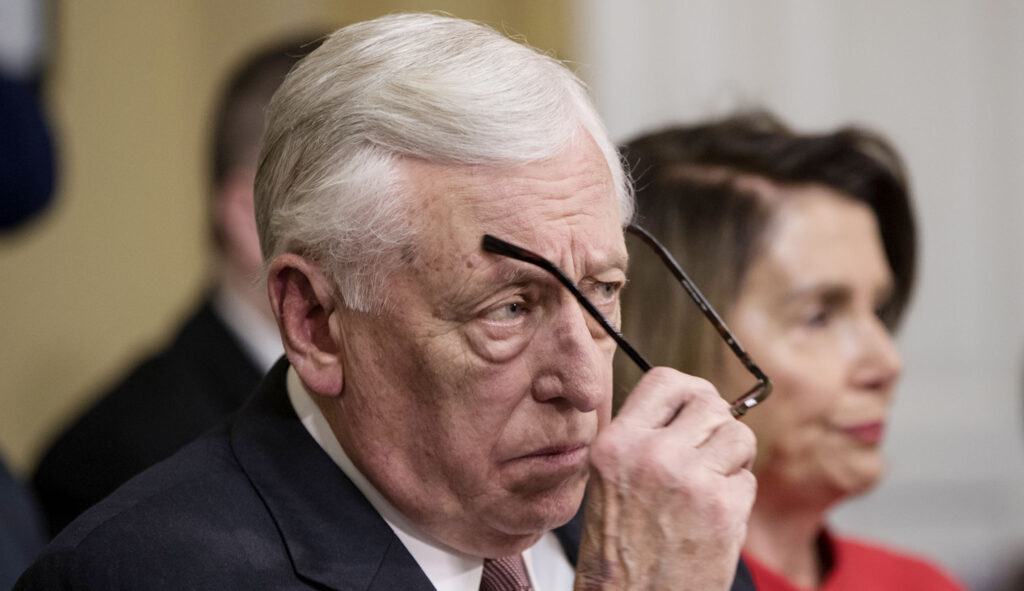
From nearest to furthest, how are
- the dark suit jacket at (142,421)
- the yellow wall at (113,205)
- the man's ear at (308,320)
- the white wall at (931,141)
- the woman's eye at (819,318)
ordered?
the man's ear at (308,320) < the woman's eye at (819,318) < the dark suit jacket at (142,421) < the yellow wall at (113,205) < the white wall at (931,141)

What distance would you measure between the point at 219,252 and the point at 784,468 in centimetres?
193

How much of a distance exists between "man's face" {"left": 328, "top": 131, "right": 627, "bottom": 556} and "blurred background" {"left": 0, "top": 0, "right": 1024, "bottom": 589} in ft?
8.34

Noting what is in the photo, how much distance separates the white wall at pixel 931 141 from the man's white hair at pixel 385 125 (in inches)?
100

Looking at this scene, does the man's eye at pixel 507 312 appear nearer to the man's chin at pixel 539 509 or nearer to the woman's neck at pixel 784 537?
the man's chin at pixel 539 509

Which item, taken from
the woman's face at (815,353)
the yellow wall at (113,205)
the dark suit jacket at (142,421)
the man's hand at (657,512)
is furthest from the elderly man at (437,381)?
the yellow wall at (113,205)

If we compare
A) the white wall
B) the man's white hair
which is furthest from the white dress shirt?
the white wall

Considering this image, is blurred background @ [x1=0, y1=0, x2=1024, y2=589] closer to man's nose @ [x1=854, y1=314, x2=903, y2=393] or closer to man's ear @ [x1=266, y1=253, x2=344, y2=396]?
man's nose @ [x1=854, y1=314, x2=903, y2=393]

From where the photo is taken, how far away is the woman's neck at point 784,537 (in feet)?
6.98

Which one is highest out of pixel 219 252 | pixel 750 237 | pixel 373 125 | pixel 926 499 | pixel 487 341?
pixel 373 125

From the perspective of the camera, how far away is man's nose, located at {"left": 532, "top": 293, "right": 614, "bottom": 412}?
1339mm

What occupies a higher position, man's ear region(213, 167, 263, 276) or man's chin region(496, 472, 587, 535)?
man's chin region(496, 472, 587, 535)

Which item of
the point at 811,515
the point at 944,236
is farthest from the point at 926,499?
the point at 811,515

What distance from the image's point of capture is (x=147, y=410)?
8.55 ft

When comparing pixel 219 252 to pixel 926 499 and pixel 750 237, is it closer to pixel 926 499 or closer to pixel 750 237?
pixel 750 237
